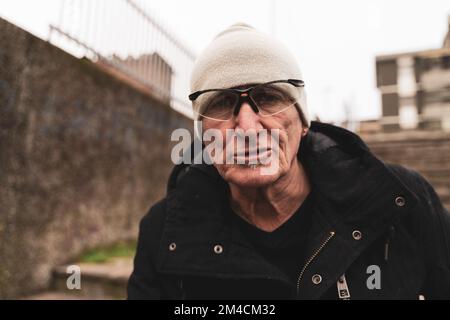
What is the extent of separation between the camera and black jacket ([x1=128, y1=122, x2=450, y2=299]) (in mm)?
1210

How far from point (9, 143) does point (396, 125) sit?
2008 centimetres

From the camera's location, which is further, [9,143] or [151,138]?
[151,138]

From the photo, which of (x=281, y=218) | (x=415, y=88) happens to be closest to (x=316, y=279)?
(x=281, y=218)

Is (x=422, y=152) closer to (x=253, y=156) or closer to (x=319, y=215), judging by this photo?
(x=319, y=215)

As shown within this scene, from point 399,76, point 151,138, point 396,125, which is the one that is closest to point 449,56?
point 399,76

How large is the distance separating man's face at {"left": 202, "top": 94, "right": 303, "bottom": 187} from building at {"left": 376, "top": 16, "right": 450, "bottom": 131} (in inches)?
711

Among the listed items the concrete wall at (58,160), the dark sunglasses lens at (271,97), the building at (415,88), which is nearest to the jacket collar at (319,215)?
the dark sunglasses lens at (271,97)

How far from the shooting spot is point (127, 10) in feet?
13.5

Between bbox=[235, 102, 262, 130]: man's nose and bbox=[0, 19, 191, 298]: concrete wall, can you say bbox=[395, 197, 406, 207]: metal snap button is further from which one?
bbox=[0, 19, 191, 298]: concrete wall

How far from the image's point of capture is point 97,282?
8.71 feet

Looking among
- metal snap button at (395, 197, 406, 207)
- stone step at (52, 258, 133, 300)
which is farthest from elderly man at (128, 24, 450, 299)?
stone step at (52, 258, 133, 300)

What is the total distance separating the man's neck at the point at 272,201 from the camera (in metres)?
1.45

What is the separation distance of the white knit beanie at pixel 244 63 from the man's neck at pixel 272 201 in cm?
33
